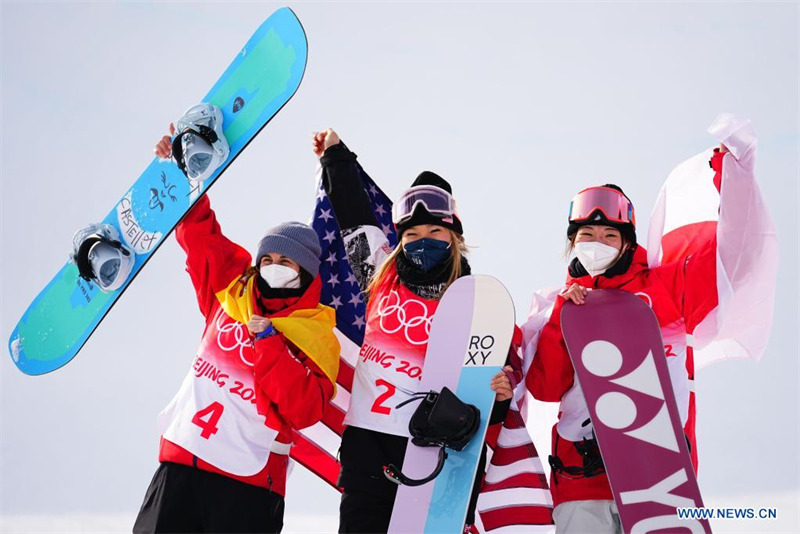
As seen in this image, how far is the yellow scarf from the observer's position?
330 cm

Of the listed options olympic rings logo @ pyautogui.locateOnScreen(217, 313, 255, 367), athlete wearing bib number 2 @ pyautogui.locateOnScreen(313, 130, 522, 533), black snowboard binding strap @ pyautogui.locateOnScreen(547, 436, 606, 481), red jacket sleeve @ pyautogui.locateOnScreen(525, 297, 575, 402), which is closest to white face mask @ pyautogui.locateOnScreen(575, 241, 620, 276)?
red jacket sleeve @ pyautogui.locateOnScreen(525, 297, 575, 402)

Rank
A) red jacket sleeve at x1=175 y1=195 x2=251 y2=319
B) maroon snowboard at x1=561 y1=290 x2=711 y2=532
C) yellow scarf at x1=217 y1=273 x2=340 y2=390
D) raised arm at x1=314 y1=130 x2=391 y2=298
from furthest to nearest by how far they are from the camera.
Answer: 1. raised arm at x1=314 y1=130 x2=391 y2=298
2. red jacket sleeve at x1=175 y1=195 x2=251 y2=319
3. yellow scarf at x1=217 y1=273 x2=340 y2=390
4. maroon snowboard at x1=561 y1=290 x2=711 y2=532

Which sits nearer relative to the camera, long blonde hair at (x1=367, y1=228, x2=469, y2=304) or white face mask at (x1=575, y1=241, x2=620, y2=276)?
white face mask at (x1=575, y1=241, x2=620, y2=276)

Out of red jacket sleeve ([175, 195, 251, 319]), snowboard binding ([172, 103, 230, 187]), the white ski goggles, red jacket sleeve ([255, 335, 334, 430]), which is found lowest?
red jacket sleeve ([255, 335, 334, 430])

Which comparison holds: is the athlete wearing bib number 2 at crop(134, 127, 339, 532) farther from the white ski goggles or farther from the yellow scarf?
the white ski goggles

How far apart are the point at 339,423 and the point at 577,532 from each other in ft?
3.83

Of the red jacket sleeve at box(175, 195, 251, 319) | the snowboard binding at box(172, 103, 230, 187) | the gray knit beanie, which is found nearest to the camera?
the gray knit beanie

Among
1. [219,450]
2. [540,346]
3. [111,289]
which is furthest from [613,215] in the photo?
[111,289]

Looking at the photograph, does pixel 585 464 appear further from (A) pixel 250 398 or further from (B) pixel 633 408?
(A) pixel 250 398

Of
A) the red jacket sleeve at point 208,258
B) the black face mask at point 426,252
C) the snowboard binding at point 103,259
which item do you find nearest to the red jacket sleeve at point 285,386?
the red jacket sleeve at point 208,258

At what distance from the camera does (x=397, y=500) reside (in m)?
3.24

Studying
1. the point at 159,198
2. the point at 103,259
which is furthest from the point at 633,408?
the point at 103,259

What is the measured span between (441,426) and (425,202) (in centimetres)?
88

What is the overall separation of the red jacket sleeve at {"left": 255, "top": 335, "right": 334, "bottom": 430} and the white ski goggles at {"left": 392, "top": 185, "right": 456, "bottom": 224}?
700 millimetres
